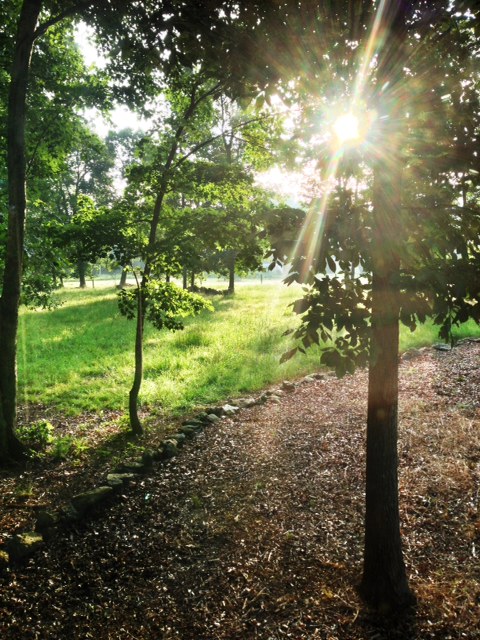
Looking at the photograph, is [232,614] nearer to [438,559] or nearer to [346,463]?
[438,559]

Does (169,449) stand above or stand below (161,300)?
below

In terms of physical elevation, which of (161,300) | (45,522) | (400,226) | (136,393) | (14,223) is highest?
(14,223)

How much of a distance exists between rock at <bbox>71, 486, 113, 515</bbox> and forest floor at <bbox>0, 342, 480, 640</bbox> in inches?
6.8

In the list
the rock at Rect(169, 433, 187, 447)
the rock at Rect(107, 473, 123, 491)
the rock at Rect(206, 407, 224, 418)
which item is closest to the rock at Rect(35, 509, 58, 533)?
the rock at Rect(107, 473, 123, 491)

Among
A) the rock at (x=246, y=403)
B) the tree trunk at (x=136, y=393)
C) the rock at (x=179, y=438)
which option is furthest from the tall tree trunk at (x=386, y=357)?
the rock at (x=246, y=403)

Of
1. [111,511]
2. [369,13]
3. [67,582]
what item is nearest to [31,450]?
[111,511]

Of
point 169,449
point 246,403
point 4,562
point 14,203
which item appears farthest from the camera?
point 246,403

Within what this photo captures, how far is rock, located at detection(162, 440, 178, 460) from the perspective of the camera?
6590 millimetres

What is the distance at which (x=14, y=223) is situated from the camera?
6.21 m

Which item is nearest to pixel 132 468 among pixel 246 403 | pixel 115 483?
pixel 115 483

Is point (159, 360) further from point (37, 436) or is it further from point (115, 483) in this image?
point (115, 483)

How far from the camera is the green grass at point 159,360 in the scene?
396 inches

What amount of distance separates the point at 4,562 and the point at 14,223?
4.53m

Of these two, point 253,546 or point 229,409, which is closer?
point 253,546
